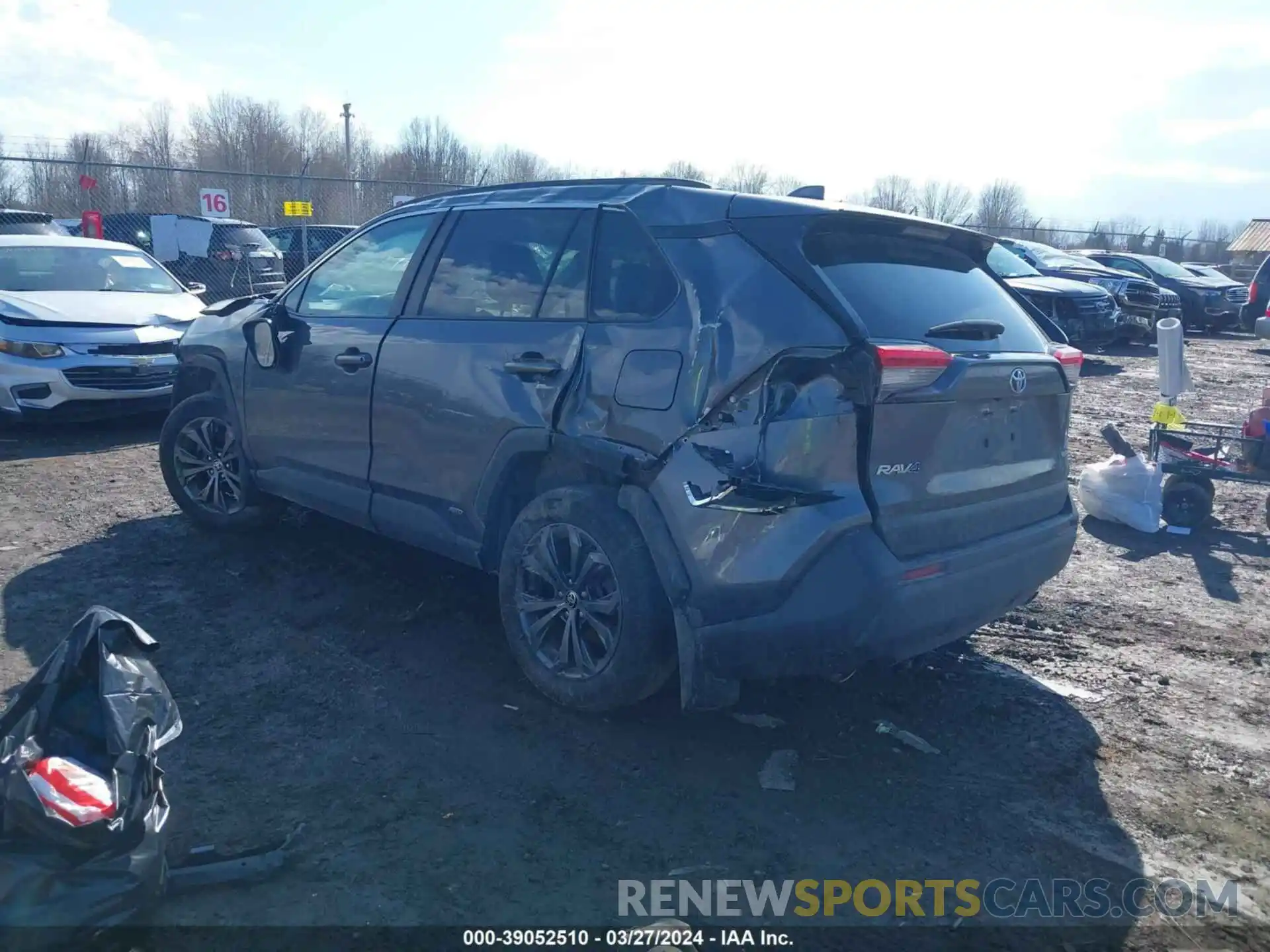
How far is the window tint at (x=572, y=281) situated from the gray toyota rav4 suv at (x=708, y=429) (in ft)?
0.03

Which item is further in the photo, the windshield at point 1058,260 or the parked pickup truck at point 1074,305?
the windshield at point 1058,260

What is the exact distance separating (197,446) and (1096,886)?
502 centimetres

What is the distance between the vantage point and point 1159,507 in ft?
21.2

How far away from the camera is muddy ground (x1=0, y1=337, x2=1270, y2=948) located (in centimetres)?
A: 294

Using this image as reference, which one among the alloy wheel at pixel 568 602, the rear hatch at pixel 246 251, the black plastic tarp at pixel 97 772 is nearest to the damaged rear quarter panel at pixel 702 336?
the alloy wheel at pixel 568 602

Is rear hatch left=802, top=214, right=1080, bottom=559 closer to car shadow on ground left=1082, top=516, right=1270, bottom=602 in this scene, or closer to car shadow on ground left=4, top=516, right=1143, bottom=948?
car shadow on ground left=4, top=516, right=1143, bottom=948

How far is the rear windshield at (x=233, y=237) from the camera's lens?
17.5m

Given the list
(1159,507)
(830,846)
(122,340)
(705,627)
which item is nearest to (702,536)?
(705,627)

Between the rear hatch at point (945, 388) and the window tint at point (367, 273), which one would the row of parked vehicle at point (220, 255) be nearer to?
the window tint at point (367, 273)

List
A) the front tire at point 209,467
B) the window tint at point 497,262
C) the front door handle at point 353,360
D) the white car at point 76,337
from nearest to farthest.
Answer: the window tint at point 497,262
the front door handle at point 353,360
the front tire at point 209,467
the white car at point 76,337

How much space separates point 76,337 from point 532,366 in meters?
6.12

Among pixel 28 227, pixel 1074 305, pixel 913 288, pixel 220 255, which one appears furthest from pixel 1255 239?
pixel 913 288

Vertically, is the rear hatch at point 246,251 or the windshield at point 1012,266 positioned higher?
the windshield at point 1012,266

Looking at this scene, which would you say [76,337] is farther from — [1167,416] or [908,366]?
[1167,416]
